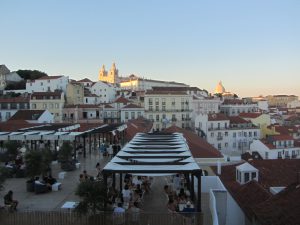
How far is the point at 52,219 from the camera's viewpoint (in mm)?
9938

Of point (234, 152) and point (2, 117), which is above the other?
point (2, 117)

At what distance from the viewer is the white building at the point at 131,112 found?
256ft

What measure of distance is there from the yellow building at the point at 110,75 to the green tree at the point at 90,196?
528 feet

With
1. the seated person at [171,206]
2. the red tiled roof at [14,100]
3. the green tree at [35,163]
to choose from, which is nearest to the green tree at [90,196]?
the seated person at [171,206]

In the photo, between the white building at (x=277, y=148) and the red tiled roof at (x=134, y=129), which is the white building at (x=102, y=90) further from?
the red tiled roof at (x=134, y=129)

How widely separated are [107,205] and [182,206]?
2.29 meters

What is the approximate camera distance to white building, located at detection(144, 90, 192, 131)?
80250 millimetres

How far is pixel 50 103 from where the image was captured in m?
74.7

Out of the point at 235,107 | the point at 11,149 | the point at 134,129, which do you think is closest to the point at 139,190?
the point at 11,149

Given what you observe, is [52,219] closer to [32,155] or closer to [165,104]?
[32,155]

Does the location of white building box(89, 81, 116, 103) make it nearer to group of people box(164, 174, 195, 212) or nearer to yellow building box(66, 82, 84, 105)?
yellow building box(66, 82, 84, 105)

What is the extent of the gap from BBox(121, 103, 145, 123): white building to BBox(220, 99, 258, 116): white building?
103 ft

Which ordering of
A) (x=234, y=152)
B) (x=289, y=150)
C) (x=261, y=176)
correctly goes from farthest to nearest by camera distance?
(x=234, y=152)
(x=289, y=150)
(x=261, y=176)

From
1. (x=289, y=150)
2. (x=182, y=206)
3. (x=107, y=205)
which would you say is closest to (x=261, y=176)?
(x=182, y=206)
